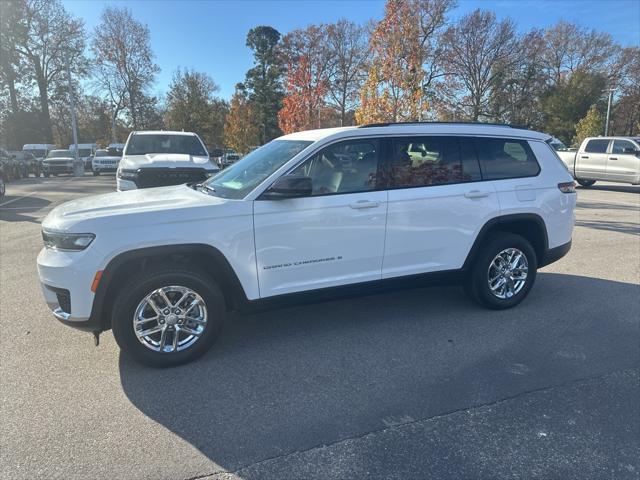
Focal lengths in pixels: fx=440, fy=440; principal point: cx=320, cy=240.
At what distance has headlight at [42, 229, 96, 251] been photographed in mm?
3186

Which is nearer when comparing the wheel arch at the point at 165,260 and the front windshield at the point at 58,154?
the wheel arch at the point at 165,260

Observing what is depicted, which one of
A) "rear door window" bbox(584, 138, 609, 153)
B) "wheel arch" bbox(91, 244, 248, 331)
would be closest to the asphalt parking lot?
"wheel arch" bbox(91, 244, 248, 331)

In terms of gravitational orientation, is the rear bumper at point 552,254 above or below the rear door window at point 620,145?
below

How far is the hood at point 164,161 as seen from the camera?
8422mm

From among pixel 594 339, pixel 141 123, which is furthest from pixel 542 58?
pixel 594 339

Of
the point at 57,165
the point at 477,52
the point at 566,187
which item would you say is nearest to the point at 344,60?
the point at 477,52

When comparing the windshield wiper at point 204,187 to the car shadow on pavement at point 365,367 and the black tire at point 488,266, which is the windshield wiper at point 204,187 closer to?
the car shadow on pavement at point 365,367

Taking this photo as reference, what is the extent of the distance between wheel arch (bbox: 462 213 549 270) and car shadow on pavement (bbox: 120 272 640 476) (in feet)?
2.00

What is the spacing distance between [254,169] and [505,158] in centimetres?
256

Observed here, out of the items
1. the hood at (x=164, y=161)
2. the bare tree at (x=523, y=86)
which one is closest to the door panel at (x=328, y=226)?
the hood at (x=164, y=161)

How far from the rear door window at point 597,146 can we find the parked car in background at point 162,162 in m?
15.3

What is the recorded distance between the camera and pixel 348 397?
3.11 m

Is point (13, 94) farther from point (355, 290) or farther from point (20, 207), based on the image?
point (355, 290)

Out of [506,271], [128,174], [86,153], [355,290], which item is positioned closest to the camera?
[355,290]
